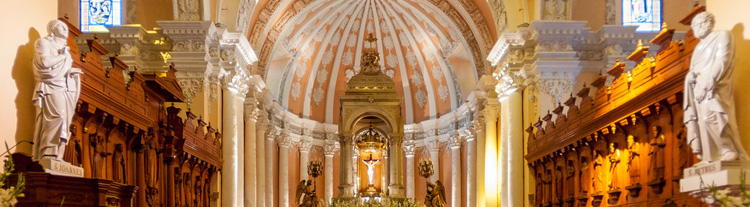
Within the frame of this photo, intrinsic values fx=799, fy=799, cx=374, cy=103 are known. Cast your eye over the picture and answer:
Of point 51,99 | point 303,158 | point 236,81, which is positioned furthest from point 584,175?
point 303,158

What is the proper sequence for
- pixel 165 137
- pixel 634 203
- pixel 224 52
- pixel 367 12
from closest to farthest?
pixel 634 203, pixel 165 137, pixel 224 52, pixel 367 12

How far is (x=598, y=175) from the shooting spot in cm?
1254

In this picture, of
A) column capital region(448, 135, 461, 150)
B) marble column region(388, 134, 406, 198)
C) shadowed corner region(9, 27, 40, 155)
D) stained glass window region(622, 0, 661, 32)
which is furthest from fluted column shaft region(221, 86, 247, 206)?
column capital region(448, 135, 461, 150)

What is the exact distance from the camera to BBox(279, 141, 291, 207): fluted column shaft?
27516 millimetres

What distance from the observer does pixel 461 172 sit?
2841 centimetres

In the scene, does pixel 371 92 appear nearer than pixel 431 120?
Yes

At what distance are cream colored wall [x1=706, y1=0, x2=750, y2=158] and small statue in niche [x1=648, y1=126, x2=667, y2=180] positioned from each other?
6.50ft

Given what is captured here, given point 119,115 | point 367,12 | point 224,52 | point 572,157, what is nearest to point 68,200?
point 119,115

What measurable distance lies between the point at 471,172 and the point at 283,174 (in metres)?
6.48

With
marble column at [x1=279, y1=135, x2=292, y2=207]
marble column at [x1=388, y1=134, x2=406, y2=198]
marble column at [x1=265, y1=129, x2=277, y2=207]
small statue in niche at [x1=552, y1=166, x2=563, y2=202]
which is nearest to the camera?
small statue in niche at [x1=552, y1=166, x2=563, y2=202]

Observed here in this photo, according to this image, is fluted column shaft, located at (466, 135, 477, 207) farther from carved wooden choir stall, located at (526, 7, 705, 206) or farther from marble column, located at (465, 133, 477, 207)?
carved wooden choir stall, located at (526, 7, 705, 206)

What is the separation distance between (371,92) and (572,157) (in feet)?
36.3

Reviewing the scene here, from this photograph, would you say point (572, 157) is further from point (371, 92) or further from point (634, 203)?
point (371, 92)

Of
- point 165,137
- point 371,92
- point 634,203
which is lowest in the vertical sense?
point 634,203
